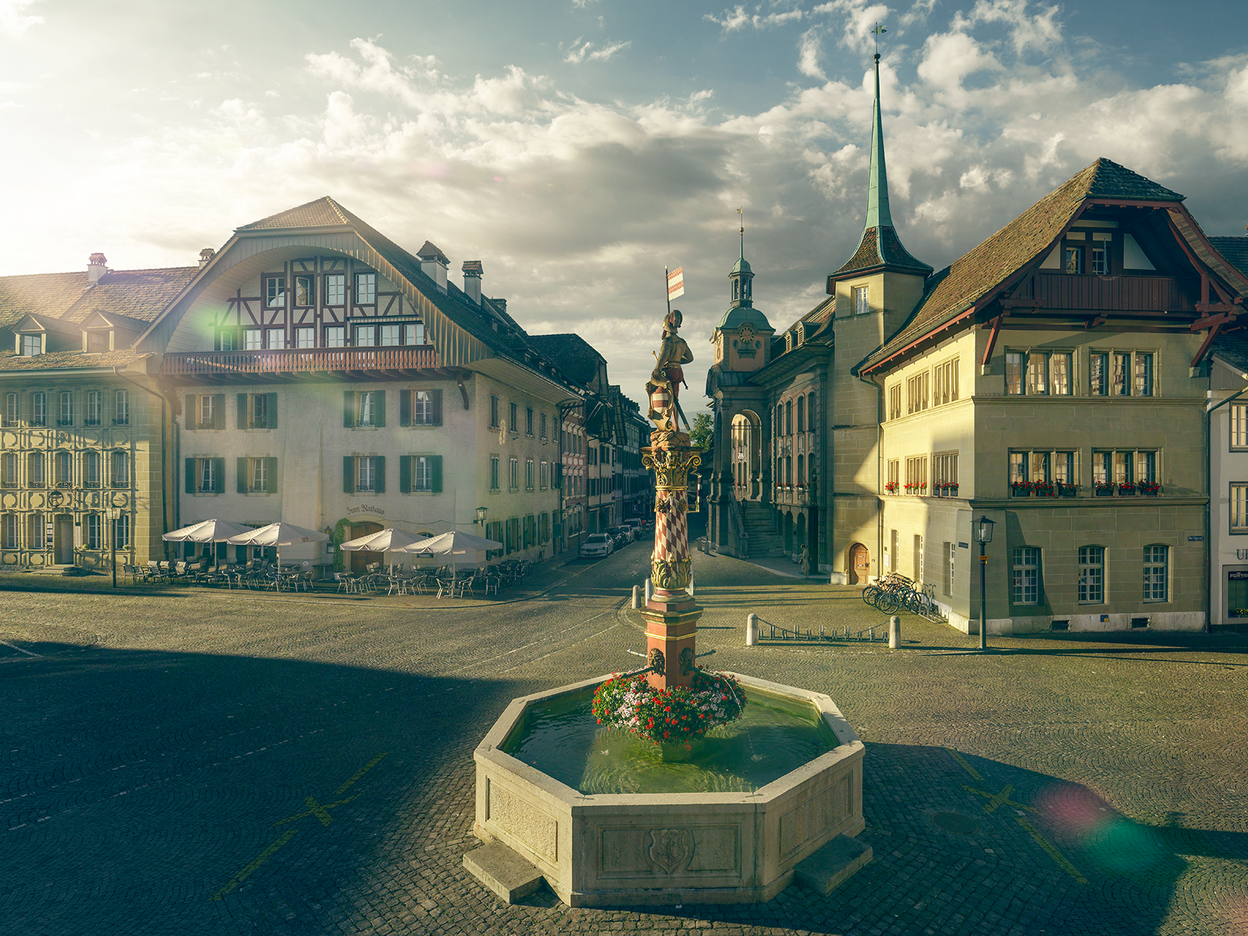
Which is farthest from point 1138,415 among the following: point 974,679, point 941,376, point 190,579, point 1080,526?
point 190,579

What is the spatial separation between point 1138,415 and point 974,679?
11.9 meters

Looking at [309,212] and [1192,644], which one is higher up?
[309,212]

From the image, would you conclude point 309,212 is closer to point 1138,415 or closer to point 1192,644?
point 1138,415

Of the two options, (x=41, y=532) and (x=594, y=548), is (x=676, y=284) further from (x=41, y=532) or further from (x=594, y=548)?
(x=41, y=532)

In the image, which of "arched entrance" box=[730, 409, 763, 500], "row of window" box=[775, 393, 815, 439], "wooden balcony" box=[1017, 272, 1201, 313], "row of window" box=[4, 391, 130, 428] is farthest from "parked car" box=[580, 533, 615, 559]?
"wooden balcony" box=[1017, 272, 1201, 313]

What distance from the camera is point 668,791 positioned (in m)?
8.66

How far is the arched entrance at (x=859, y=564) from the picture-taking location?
32500 millimetres

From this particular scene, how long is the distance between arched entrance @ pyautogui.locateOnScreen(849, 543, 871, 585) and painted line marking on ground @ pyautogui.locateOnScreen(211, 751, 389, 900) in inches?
1030

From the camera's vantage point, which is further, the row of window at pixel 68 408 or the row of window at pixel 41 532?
the row of window at pixel 68 408

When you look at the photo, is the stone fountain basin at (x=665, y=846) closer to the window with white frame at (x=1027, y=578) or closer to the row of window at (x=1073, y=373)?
the window with white frame at (x=1027, y=578)

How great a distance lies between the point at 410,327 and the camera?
105 ft

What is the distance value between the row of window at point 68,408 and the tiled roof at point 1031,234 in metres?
37.6

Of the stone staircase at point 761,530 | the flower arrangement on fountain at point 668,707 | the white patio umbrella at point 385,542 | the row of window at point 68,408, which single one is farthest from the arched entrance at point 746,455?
the flower arrangement on fountain at point 668,707

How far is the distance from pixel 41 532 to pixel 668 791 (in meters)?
40.5
